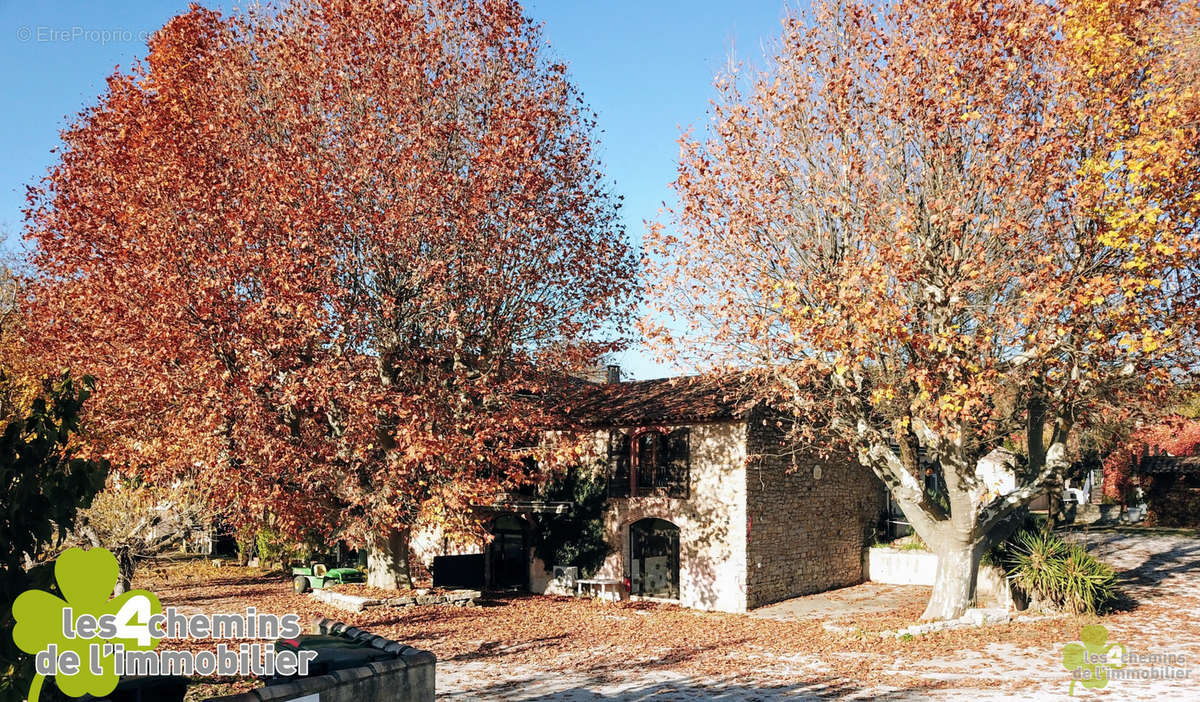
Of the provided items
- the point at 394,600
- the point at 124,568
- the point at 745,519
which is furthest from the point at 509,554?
the point at 124,568

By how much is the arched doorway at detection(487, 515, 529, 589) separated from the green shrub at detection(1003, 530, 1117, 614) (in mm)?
15300

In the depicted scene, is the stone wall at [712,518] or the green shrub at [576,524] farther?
the green shrub at [576,524]

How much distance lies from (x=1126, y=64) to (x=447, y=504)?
1681 centimetres

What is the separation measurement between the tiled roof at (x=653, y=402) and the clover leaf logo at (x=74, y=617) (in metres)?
16.8

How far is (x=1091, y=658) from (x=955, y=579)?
13.3 feet

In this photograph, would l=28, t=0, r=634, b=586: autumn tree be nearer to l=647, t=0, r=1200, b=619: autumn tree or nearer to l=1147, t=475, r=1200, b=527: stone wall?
l=647, t=0, r=1200, b=619: autumn tree

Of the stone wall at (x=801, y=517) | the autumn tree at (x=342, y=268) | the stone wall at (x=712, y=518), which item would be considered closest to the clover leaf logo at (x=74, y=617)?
the autumn tree at (x=342, y=268)

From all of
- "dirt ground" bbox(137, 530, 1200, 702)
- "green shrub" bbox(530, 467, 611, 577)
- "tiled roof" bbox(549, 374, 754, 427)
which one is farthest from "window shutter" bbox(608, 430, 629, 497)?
"dirt ground" bbox(137, 530, 1200, 702)

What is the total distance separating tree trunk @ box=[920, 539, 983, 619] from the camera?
18.9 metres

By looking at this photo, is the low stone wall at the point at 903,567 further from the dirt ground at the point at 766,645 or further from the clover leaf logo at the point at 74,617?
the clover leaf logo at the point at 74,617

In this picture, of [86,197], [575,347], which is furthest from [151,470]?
[575,347]

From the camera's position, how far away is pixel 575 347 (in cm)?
2314

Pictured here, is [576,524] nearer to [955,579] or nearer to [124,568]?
[955,579]

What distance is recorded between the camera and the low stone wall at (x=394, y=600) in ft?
71.6
